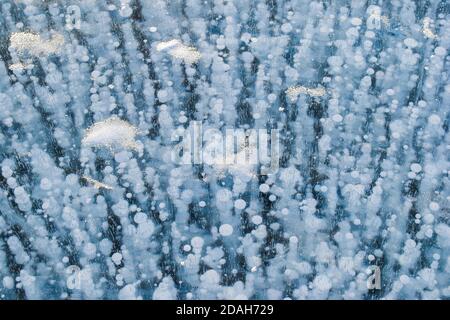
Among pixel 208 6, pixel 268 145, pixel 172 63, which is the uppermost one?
pixel 208 6

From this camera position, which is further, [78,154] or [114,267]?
[78,154]

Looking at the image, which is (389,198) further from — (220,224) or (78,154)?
(78,154)

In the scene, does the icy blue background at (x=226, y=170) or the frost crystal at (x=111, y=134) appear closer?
the icy blue background at (x=226, y=170)

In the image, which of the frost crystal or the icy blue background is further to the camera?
the frost crystal

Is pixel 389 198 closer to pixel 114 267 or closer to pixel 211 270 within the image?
pixel 211 270

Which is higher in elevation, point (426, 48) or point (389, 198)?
point (426, 48)
